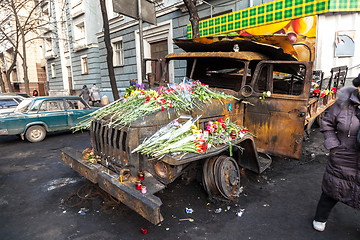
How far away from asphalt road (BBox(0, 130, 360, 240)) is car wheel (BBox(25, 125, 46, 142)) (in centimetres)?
272

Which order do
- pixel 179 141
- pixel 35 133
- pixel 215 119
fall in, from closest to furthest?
pixel 179 141, pixel 215 119, pixel 35 133

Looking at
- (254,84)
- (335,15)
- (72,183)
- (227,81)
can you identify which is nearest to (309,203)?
(254,84)

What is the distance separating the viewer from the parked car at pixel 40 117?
6777 millimetres

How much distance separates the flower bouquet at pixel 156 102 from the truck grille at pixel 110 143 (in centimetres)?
11

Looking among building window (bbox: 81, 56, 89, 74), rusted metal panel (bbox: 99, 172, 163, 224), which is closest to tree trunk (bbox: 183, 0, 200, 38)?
rusted metal panel (bbox: 99, 172, 163, 224)

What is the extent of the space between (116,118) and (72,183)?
194cm

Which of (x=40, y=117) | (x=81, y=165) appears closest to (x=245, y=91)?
(x=81, y=165)

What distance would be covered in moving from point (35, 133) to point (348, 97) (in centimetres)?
826

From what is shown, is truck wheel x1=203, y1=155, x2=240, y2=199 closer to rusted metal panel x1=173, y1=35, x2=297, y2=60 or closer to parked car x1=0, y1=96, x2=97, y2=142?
rusted metal panel x1=173, y1=35, x2=297, y2=60

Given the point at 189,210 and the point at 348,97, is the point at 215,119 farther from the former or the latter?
the point at 348,97

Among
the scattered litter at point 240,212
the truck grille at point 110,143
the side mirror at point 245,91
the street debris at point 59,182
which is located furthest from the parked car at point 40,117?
the scattered litter at point 240,212

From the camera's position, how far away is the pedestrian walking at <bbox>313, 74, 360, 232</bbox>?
232 centimetres

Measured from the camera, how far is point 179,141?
276cm

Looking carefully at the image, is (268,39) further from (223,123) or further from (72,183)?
(72,183)
